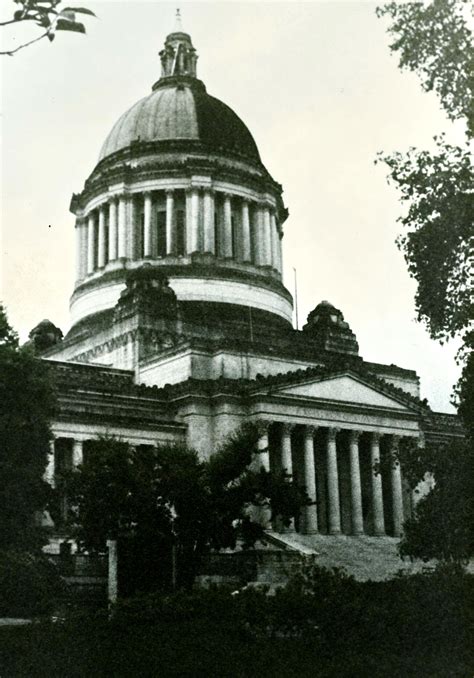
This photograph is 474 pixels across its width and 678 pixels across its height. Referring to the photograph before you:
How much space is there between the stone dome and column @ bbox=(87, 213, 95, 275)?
4.86m

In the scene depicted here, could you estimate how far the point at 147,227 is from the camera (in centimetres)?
6469

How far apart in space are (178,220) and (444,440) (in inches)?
925

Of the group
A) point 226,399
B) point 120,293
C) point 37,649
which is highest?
point 120,293

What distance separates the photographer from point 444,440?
61.8m

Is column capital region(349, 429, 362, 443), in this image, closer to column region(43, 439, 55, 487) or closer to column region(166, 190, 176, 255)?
column region(43, 439, 55, 487)

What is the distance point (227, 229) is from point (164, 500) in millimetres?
32994

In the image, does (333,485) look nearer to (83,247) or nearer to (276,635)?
(83,247)

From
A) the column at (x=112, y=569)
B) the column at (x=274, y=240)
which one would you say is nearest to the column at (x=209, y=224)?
the column at (x=274, y=240)

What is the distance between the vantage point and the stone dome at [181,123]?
222 feet

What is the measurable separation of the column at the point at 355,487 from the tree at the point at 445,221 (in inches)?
928

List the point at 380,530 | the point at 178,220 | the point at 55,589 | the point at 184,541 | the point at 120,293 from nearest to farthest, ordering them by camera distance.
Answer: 1. the point at 55,589
2. the point at 184,541
3. the point at 380,530
4. the point at 120,293
5. the point at 178,220

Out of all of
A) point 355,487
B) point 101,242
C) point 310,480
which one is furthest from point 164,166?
point 355,487

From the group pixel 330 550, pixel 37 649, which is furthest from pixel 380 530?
pixel 37 649

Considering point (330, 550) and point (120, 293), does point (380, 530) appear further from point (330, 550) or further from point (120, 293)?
point (120, 293)
